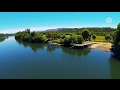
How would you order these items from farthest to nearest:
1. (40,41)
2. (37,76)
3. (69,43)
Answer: (40,41) → (69,43) → (37,76)
